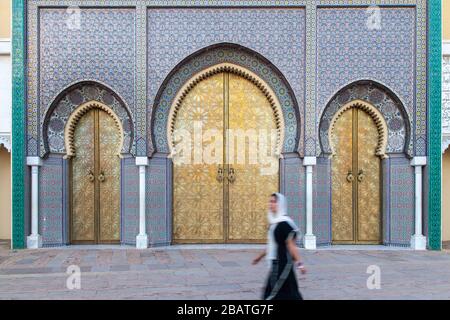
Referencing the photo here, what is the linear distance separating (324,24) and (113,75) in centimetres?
371

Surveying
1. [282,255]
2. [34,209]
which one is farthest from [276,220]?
[34,209]

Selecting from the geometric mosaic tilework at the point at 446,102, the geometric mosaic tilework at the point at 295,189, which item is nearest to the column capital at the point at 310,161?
the geometric mosaic tilework at the point at 295,189

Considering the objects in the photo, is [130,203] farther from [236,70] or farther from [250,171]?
[236,70]

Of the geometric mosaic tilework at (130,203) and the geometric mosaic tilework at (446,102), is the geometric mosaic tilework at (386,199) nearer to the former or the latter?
the geometric mosaic tilework at (446,102)

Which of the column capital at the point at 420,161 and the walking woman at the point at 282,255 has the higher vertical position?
the column capital at the point at 420,161

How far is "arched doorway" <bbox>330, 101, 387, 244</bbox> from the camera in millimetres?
8492

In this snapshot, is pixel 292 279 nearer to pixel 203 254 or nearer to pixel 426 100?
pixel 203 254

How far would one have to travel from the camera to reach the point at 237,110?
8.53 m

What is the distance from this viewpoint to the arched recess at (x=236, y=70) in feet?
27.2

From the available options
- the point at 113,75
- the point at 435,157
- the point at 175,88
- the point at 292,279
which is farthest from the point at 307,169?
the point at 292,279

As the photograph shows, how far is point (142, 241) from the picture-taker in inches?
318

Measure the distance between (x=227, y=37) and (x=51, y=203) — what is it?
414 cm

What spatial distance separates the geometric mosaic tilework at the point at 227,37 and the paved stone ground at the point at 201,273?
2.01 metres

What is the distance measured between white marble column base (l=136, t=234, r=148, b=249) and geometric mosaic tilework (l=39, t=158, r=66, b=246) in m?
1.34
